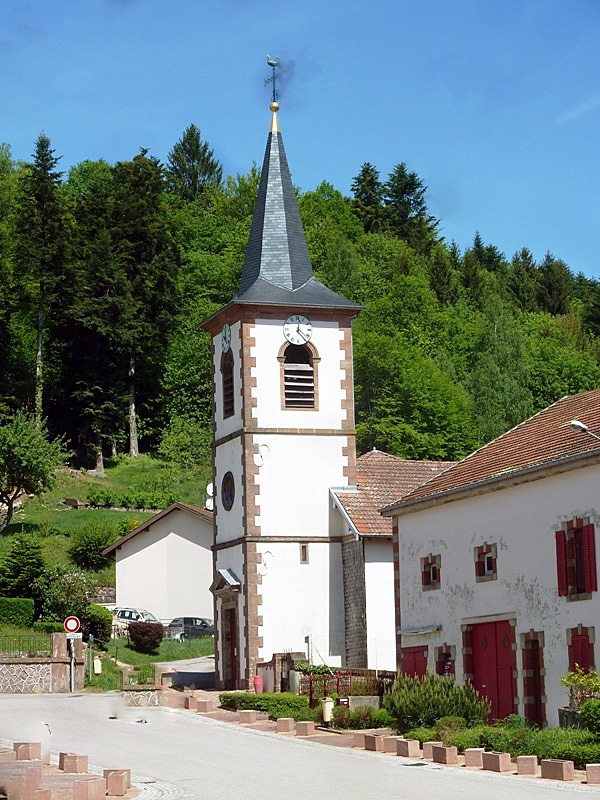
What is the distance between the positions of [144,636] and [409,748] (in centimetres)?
2758

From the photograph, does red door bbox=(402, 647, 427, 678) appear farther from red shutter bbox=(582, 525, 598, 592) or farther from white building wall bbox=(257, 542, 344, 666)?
red shutter bbox=(582, 525, 598, 592)

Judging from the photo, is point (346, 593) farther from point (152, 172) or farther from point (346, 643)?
point (152, 172)

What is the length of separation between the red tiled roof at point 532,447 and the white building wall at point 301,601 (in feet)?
22.3

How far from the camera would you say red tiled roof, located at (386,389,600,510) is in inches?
1270

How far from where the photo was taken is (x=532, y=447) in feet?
113

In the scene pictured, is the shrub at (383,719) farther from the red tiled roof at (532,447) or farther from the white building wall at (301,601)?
the white building wall at (301,601)

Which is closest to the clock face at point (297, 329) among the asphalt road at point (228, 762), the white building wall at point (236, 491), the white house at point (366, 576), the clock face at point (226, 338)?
the clock face at point (226, 338)

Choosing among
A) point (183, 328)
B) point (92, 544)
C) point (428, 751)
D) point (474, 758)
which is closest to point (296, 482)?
point (428, 751)

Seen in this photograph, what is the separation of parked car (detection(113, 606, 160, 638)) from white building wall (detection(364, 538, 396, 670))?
15627 mm

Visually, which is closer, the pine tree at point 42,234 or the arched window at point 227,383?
the arched window at point 227,383

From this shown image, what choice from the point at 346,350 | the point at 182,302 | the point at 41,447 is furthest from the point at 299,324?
the point at 182,302

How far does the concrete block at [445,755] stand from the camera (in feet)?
79.5

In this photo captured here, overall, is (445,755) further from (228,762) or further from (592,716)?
(228,762)

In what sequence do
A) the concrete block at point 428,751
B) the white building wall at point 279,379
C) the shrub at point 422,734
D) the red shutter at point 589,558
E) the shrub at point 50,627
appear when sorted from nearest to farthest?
the concrete block at point 428,751
the shrub at point 422,734
the red shutter at point 589,558
the white building wall at point 279,379
the shrub at point 50,627
